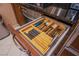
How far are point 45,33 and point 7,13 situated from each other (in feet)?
2.88

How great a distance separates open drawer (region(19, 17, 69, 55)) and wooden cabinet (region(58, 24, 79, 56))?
0.27 feet

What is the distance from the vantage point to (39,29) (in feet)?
2.86

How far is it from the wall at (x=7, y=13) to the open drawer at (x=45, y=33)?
56 cm

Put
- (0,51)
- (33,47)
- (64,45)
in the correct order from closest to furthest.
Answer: (64,45), (33,47), (0,51)

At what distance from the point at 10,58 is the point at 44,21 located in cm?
51

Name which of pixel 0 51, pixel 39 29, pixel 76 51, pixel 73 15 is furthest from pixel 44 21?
pixel 0 51

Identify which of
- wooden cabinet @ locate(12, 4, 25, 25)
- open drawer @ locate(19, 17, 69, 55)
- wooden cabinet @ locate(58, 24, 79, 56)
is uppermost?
wooden cabinet @ locate(58, 24, 79, 56)

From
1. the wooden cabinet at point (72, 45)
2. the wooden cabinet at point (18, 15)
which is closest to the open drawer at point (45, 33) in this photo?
the wooden cabinet at point (72, 45)

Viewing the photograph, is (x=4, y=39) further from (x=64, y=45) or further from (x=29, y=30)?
(x=64, y=45)

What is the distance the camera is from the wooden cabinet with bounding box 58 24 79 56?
0.57 m

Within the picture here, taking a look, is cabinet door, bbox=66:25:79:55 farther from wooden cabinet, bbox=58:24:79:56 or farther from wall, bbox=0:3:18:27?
wall, bbox=0:3:18:27

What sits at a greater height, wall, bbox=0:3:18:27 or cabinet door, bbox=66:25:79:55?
cabinet door, bbox=66:25:79:55

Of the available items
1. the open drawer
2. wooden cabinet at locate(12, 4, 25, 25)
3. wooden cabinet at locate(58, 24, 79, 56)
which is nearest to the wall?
wooden cabinet at locate(12, 4, 25, 25)

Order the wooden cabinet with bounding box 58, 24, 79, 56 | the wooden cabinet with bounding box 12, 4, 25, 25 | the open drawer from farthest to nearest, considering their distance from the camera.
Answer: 1. the wooden cabinet with bounding box 12, 4, 25, 25
2. the open drawer
3. the wooden cabinet with bounding box 58, 24, 79, 56
